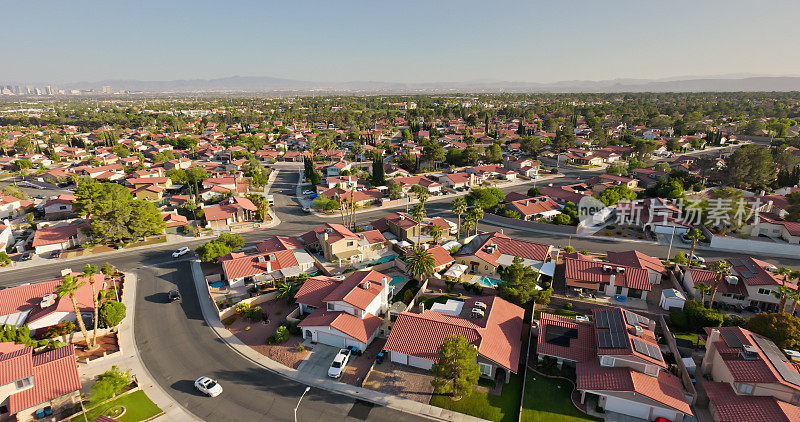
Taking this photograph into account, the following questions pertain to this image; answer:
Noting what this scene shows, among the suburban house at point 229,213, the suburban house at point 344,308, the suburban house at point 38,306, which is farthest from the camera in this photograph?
Result: the suburban house at point 229,213

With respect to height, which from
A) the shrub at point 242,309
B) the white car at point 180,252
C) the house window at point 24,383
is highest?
the house window at point 24,383

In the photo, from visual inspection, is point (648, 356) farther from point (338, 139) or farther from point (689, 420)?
point (338, 139)

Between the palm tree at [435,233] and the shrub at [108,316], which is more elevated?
the palm tree at [435,233]

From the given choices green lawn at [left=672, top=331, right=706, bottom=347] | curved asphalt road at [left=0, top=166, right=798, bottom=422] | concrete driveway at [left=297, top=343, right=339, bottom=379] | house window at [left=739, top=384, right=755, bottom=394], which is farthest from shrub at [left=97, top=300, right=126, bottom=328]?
green lawn at [left=672, top=331, right=706, bottom=347]

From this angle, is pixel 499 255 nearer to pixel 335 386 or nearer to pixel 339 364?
pixel 339 364

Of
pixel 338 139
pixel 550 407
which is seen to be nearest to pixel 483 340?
pixel 550 407

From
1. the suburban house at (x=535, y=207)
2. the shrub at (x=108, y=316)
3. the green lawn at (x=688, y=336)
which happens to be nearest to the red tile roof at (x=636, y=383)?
the green lawn at (x=688, y=336)

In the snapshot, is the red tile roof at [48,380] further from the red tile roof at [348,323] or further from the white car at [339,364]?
the white car at [339,364]

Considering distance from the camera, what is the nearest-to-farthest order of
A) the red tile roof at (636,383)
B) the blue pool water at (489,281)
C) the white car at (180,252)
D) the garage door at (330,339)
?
the red tile roof at (636,383) → the garage door at (330,339) → the blue pool water at (489,281) → the white car at (180,252)
